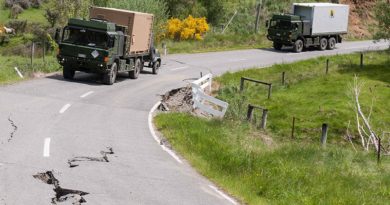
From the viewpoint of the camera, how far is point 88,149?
15133 mm

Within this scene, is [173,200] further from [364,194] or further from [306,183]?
[364,194]

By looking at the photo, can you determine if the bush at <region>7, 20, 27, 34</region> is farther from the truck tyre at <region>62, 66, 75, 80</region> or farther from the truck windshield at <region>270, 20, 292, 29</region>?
the truck tyre at <region>62, 66, 75, 80</region>

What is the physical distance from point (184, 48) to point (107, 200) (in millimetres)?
39090

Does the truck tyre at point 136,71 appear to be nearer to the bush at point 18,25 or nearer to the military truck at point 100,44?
the military truck at point 100,44

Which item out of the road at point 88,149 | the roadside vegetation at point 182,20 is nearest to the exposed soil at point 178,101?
the road at point 88,149

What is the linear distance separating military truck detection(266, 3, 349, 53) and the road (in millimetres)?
22773

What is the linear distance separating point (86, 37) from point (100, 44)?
0.71 metres

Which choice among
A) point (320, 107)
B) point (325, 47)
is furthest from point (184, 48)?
point (320, 107)

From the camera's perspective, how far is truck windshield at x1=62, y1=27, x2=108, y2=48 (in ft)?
93.8

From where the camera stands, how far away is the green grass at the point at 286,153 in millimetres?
12984

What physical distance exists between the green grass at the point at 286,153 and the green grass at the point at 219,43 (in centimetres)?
1563

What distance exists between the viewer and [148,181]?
12633mm

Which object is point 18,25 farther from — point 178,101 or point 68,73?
point 178,101

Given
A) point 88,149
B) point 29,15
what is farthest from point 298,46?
point 29,15
